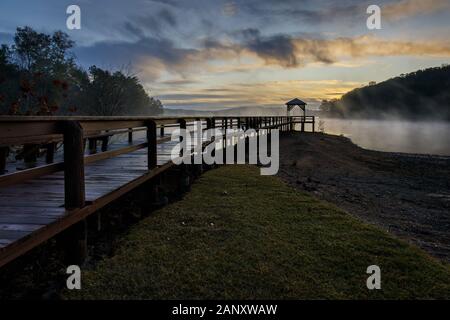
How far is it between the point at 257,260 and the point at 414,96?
18780 cm

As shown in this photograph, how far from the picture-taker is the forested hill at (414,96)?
14612 centimetres

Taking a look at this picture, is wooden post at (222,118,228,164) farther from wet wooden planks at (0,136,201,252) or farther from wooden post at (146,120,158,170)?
wooden post at (146,120,158,170)

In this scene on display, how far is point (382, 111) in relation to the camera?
18625cm

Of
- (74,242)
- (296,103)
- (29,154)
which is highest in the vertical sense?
(296,103)

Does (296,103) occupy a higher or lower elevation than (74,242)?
higher

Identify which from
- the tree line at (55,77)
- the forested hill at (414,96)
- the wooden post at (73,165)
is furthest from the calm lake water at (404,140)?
the forested hill at (414,96)

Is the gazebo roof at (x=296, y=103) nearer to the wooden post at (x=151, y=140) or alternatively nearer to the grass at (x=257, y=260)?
the grass at (x=257, y=260)

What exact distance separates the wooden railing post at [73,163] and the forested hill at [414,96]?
164978mm

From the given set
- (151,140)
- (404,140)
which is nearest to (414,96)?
(404,140)

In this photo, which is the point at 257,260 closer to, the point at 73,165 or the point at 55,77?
the point at 73,165

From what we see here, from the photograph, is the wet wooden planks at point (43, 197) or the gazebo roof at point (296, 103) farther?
the gazebo roof at point (296, 103)

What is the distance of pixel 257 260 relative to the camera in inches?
172
